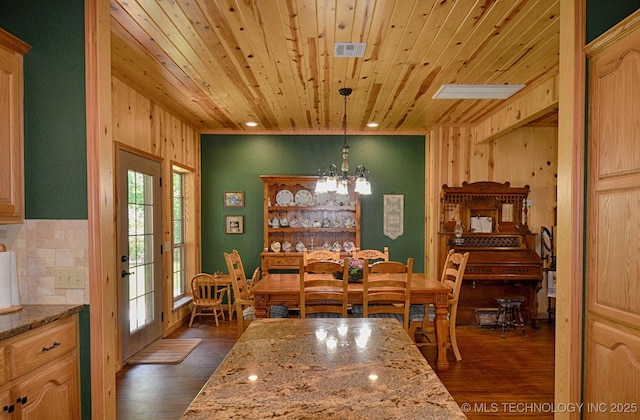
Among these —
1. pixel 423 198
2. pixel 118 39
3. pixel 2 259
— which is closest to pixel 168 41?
pixel 118 39

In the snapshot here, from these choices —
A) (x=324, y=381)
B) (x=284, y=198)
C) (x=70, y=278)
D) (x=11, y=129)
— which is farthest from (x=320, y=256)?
(x=324, y=381)

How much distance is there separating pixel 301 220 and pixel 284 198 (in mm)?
416

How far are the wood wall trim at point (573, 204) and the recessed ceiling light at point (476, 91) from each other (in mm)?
1939

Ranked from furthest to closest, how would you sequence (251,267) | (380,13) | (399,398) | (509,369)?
1. (251,267)
2. (509,369)
3. (380,13)
4. (399,398)

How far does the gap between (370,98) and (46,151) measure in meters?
3.19

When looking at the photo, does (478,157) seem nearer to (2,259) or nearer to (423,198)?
(423,198)

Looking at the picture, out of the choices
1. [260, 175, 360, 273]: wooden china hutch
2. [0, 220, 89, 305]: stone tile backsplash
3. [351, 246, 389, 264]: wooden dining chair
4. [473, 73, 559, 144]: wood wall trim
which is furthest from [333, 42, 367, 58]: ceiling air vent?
[351, 246, 389, 264]: wooden dining chair

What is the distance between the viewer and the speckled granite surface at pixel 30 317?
1.73 metres

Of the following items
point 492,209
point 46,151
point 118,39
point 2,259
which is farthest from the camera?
point 492,209

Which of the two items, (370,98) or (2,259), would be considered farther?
(370,98)

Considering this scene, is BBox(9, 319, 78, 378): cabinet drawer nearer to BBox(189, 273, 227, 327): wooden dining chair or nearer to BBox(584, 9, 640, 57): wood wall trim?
BBox(584, 9, 640, 57): wood wall trim

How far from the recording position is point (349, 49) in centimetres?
314

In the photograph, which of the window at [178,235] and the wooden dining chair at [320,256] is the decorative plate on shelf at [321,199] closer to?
the wooden dining chair at [320,256]

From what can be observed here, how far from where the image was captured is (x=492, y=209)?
574cm
